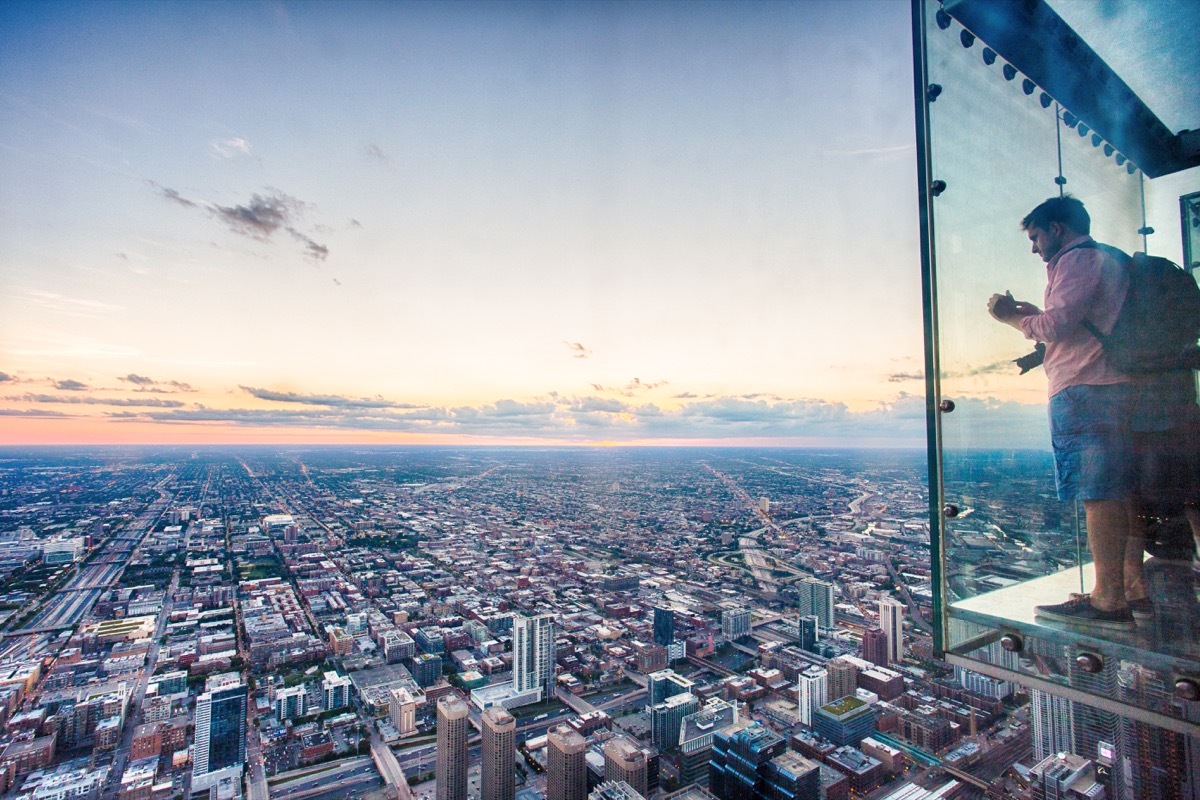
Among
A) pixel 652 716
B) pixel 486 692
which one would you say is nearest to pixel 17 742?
pixel 486 692

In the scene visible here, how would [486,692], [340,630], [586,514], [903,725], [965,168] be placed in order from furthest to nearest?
[586,514] → [340,630] → [486,692] → [903,725] → [965,168]

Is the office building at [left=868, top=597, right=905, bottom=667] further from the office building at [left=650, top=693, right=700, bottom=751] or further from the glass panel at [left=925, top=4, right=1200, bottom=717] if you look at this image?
the glass panel at [left=925, top=4, right=1200, bottom=717]

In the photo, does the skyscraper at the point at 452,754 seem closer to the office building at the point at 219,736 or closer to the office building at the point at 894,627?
the office building at the point at 219,736

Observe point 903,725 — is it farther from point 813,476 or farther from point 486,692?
point 813,476

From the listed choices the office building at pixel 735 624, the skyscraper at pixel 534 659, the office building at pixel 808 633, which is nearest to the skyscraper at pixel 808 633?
the office building at pixel 808 633

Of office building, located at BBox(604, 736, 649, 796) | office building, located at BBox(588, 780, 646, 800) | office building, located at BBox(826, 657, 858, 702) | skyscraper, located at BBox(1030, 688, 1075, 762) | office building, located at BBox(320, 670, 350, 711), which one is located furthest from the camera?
office building, located at BBox(320, 670, 350, 711)

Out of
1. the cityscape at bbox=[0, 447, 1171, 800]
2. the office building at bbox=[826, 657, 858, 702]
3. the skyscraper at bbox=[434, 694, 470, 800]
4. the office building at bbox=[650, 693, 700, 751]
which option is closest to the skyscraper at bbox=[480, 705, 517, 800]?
the cityscape at bbox=[0, 447, 1171, 800]
